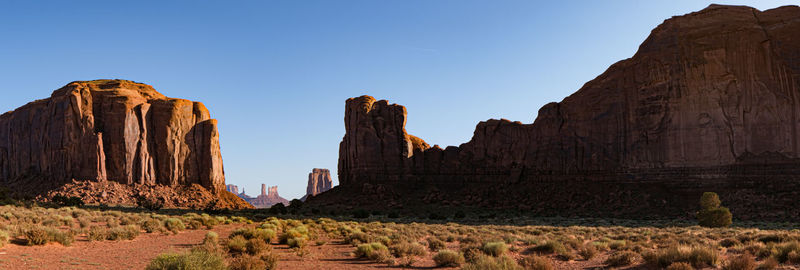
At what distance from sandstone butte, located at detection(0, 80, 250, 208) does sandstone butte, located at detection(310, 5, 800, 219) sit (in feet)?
61.8

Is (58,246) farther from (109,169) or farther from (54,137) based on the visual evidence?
(54,137)

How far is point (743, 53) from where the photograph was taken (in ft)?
147

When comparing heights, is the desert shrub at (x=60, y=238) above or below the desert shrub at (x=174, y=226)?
above

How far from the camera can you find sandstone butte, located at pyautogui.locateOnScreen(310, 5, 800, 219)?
43.5 m

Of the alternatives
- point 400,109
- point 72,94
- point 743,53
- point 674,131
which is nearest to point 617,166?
point 674,131

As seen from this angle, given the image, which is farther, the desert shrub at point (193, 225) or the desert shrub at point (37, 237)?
the desert shrub at point (193, 225)

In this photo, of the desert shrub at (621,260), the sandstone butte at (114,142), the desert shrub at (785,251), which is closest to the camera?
the desert shrub at (785,251)

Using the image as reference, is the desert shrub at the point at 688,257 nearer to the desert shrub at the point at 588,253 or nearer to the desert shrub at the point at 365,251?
the desert shrub at the point at 588,253

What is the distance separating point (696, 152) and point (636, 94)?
8.41 meters

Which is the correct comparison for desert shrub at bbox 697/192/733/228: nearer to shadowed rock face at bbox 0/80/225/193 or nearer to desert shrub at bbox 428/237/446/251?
desert shrub at bbox 428/237/446/251

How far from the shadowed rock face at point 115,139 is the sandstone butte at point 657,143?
18796mm

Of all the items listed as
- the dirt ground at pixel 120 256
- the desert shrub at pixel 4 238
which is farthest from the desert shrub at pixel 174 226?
the desert shrub at pixel 4 238

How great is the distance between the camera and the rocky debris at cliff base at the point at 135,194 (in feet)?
168

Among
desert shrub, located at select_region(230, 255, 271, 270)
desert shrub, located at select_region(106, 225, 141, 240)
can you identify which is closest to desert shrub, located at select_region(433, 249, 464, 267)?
desert shrub, located at select_region(230, 255, 271, 270)
